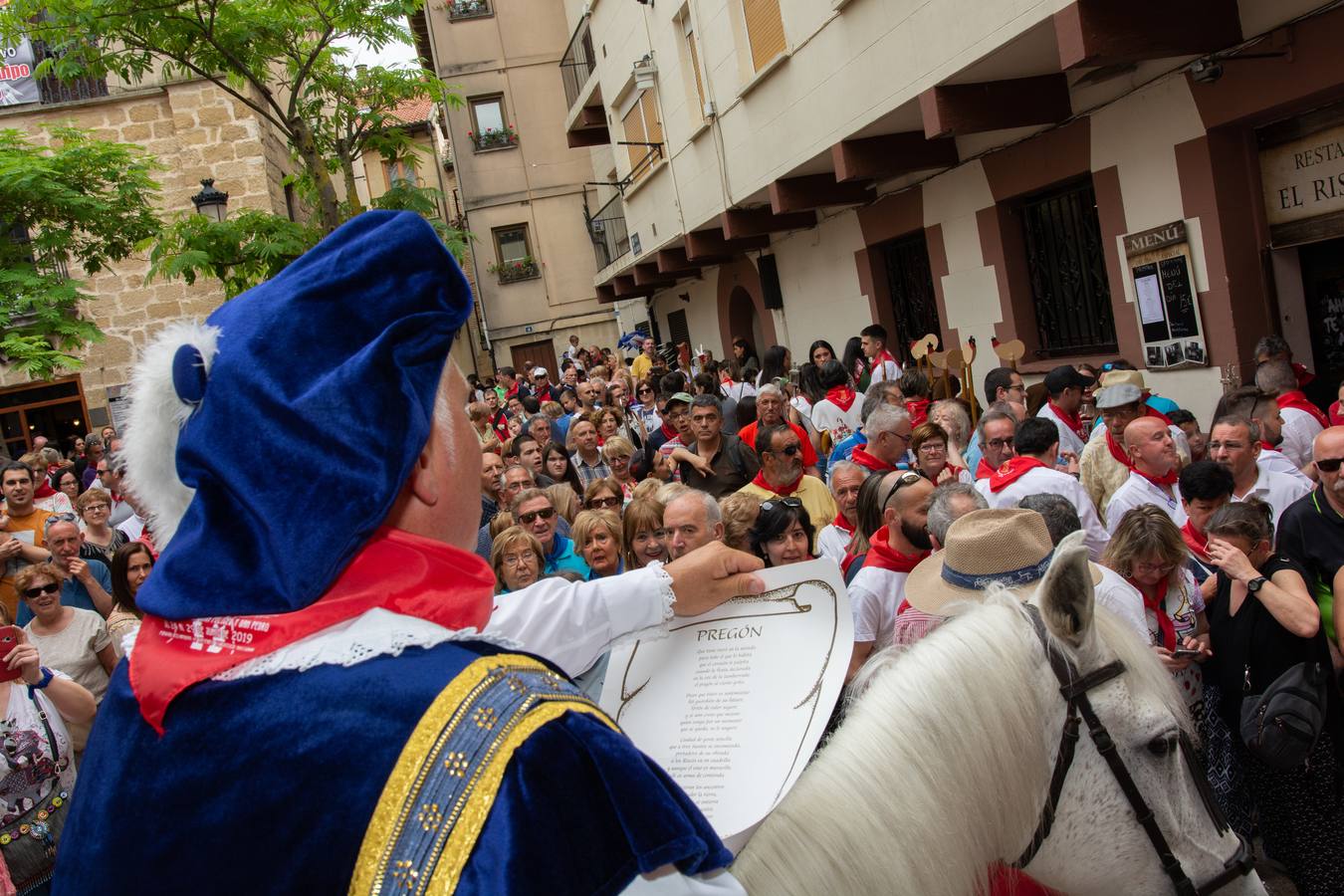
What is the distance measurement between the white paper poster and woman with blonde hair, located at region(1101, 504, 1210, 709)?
285 centimetres

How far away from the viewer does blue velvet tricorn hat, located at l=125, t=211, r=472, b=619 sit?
1282 millimetres

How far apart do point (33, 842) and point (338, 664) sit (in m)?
4.04

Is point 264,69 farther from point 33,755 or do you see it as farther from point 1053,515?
point 1053,515

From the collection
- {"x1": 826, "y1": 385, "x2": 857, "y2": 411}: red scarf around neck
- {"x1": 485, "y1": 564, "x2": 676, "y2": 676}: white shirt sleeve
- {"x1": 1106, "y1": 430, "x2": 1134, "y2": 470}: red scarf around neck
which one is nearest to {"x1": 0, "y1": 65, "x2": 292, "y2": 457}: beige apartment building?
{"x1": 826, "y1": 385, "x2": 857, "y2": 411}: red scarf around neck

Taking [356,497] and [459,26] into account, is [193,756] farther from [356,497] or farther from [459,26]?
[459,26]

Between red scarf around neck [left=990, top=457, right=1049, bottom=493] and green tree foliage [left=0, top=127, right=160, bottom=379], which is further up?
green tree foliage [left=0, top=127, right=160, bottom=379]

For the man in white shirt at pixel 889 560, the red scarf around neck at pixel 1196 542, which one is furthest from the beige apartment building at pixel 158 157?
the red scarf around neck at pixel 1196 542

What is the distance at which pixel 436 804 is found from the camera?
3.77 ft

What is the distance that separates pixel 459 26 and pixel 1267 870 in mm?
28351

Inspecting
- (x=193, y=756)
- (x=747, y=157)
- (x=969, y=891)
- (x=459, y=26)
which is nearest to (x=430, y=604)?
(x=193, y=756)

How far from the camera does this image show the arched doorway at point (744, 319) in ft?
67.5

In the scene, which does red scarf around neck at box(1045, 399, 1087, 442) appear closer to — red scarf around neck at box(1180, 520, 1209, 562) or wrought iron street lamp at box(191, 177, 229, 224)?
red scarf around neck at box(1180, 520, 1209, 562)

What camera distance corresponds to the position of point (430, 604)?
1.34m

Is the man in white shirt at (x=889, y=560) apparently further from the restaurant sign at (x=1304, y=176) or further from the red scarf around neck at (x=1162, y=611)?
the restaurant sign at (x=1304, y=176)
